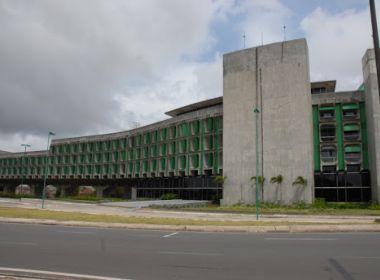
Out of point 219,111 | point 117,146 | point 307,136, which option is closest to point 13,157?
point 117,146

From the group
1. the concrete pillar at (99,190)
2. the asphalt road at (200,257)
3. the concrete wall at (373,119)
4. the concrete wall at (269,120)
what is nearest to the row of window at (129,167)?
the concrete pillar at (99,190)

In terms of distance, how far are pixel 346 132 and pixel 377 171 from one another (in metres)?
6.92

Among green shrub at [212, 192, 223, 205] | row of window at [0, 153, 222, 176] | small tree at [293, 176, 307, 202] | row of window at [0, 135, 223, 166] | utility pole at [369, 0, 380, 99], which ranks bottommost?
green shrub at [212, 192, 223, 205]

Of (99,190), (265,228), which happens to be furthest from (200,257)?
(99,190)

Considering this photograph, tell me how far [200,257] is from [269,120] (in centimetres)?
3513

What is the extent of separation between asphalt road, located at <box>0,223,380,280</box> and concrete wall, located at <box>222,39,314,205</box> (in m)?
28.1

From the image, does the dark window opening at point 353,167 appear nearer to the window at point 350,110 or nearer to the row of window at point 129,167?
the window at point 350,110

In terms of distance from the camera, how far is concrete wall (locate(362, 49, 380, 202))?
4100 centimetres

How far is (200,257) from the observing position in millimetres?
10719

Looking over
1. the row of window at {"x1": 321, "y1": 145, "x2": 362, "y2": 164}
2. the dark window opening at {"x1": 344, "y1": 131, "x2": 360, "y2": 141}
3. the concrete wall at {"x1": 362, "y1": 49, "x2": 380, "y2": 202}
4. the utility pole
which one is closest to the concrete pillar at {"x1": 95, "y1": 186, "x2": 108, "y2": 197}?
the row of window at {"x1": 321, "y1": 145, "x2": 362, "y2": 164}

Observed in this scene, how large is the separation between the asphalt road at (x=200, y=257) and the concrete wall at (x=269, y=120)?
28102mm

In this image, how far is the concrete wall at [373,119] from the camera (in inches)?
1614

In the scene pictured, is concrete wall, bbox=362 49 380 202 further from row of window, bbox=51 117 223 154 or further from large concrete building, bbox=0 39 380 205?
row of window, bbox=51 117 223 154

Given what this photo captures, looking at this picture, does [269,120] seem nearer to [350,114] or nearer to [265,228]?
[350,114]
